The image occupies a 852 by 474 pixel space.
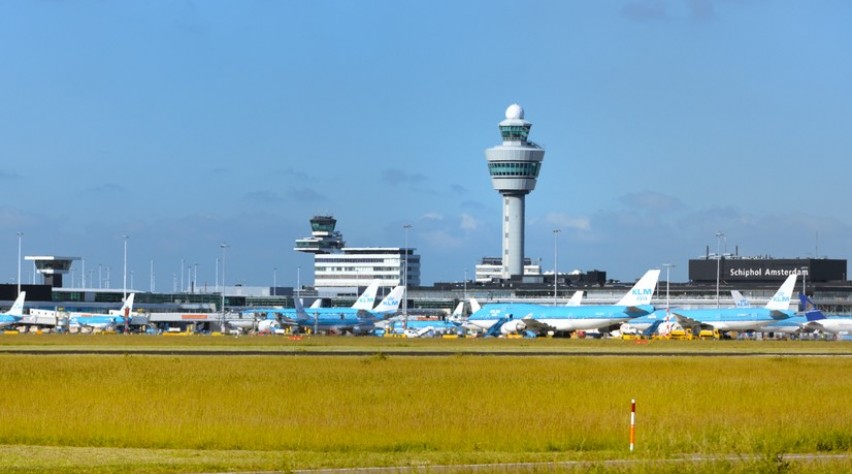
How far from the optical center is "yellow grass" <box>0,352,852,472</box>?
35.3 meters

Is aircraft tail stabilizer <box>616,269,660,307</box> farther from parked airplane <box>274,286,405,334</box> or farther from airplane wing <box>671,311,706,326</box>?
parked airplane <box>274,286,405,334</box>

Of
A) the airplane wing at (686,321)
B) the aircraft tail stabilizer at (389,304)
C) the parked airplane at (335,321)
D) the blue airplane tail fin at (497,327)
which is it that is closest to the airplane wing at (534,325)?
the blue airplane tail fin at (497,327)

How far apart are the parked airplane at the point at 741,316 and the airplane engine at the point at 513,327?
19.4 meters

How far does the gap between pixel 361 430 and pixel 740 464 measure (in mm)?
14062

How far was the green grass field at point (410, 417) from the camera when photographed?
3366cm

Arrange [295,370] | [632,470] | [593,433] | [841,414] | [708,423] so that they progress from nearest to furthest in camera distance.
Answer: [632,470] < [593,433] < [708,423] < [841,414] < [295,370]

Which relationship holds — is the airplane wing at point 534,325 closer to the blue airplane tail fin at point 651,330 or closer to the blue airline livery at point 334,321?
the blue airplane tail fin at point 651,330

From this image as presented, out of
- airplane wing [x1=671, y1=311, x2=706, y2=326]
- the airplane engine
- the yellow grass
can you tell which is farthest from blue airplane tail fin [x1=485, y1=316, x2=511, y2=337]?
the yellow grass

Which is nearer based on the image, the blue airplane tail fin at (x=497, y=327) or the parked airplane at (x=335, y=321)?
the blue airplane tail fin at (x=497, y=327)

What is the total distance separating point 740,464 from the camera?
95.3 ft

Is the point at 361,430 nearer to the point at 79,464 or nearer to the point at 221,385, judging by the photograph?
the point at 79,464

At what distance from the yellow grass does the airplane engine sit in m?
86.2

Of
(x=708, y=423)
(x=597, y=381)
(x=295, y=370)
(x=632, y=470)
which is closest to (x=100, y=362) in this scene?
(x=295, y=370)

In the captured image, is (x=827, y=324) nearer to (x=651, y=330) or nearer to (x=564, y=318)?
(x=651, y=330)
